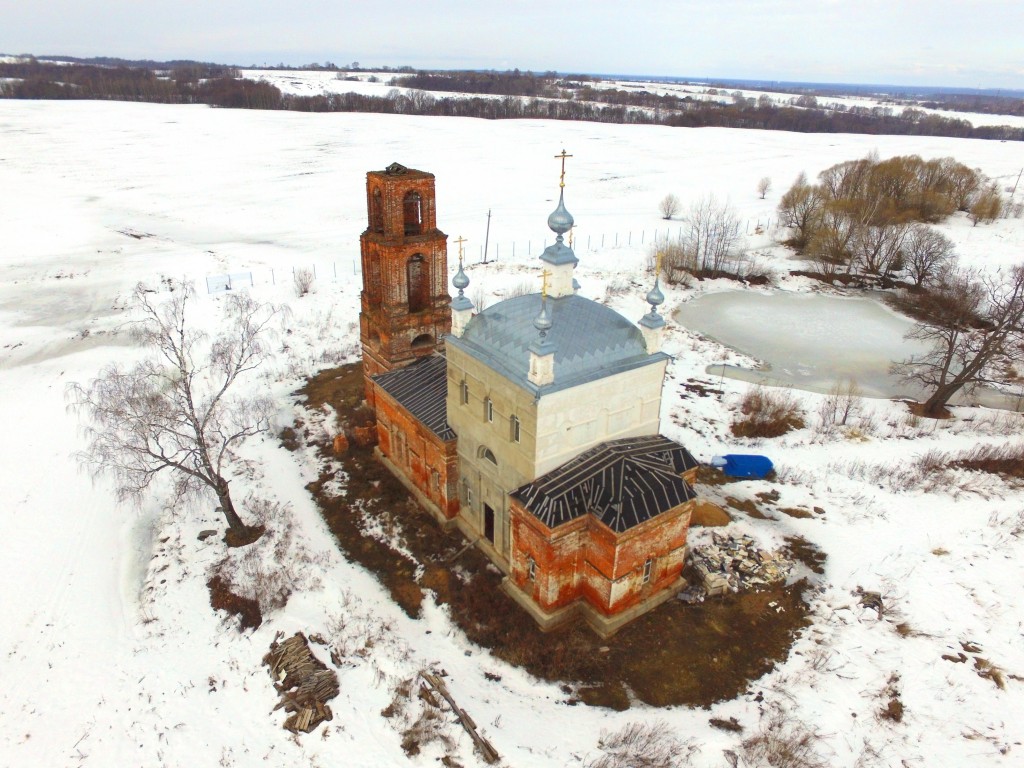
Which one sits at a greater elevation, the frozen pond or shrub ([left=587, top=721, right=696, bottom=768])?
the frozen pond

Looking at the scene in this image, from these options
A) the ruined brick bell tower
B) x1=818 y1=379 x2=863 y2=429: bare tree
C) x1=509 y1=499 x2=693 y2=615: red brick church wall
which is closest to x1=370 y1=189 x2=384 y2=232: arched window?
the ruined brick bell tower

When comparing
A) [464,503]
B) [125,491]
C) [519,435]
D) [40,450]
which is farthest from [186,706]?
[40,450]

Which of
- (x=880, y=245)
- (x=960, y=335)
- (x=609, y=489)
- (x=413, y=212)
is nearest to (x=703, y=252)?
(x=880, y=245)

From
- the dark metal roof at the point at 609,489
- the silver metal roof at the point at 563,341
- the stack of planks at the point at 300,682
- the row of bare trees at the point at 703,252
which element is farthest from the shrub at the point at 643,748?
the row of bare trees at the point at 703,252

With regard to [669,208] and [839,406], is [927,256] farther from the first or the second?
[669,208]

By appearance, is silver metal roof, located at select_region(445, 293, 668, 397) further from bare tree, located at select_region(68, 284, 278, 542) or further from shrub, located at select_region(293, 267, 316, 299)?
shrub, located at select_region(293, 267, 316, 299)

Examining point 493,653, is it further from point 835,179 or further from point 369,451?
point 835,179
